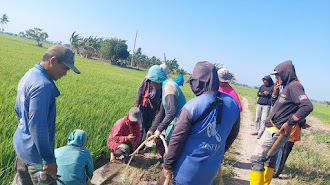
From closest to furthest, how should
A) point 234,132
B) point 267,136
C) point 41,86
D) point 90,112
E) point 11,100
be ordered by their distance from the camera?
point 41,86, point 234,132, point 267,136, point 11,100, point 90,112

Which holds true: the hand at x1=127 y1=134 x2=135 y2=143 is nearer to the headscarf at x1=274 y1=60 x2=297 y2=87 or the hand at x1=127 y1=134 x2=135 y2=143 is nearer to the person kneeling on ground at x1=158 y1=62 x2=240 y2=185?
the person kneeling on ground at x1=158 y1=62 x2=240 y2=185

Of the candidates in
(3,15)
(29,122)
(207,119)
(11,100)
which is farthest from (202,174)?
(3,15)

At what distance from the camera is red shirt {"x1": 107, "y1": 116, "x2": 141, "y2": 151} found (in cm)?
334

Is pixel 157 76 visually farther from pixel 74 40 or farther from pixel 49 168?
pixel 74 40

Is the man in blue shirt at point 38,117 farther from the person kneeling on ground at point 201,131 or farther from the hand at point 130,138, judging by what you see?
the hand at point 130,138

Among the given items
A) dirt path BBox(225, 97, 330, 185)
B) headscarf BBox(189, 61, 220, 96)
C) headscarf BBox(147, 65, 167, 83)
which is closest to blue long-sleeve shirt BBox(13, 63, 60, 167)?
headscarf BBox(189, 61, 220, 96)

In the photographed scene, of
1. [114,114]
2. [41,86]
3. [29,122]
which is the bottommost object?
[114,114]

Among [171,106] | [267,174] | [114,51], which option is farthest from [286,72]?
→ [114,51]

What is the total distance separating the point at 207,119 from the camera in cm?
165

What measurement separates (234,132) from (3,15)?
140m

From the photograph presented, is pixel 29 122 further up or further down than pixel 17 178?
further up

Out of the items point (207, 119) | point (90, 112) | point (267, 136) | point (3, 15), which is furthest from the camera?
point (3, 15)

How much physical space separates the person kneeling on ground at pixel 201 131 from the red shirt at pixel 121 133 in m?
1.69

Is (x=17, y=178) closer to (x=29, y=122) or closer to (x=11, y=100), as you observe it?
(x=29, y=122)
